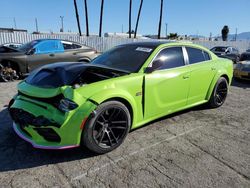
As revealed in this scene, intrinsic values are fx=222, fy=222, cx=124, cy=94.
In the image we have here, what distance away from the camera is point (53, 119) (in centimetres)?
265

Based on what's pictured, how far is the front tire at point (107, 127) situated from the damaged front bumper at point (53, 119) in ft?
0.38

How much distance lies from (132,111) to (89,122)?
77 centimetres

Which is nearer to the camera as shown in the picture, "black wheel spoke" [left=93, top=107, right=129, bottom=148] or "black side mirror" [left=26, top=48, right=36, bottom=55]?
"black wheel spoke" [left=93, top=107, right=129, bottom=148]

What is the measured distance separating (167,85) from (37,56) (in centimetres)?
581

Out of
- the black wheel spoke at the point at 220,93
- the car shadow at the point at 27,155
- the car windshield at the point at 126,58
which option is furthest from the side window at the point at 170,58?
the car shadow at the point at 27,155

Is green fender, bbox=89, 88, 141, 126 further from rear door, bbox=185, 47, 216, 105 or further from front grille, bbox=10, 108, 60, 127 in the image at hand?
rear door, bbox=185, 47, 216, 105

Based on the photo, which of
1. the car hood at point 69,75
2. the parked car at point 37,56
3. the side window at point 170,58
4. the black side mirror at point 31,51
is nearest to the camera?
the car hood at point 69,75

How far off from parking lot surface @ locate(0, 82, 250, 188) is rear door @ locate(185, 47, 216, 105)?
2.29 feet

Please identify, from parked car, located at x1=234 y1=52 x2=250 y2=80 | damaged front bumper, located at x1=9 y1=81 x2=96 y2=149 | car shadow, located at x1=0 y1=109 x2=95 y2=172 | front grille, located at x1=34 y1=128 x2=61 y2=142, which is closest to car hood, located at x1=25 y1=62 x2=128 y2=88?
damaged front bumper, located at x1=9 y1=81 x2=96 y2=149

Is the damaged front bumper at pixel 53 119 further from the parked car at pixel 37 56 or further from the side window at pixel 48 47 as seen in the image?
the side window at pixel 48 47

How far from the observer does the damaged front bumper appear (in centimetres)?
265

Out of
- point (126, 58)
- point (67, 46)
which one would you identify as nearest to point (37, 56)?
point (67, 46)

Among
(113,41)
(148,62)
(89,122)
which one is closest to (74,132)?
(89,122)

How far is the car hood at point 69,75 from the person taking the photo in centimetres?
307
